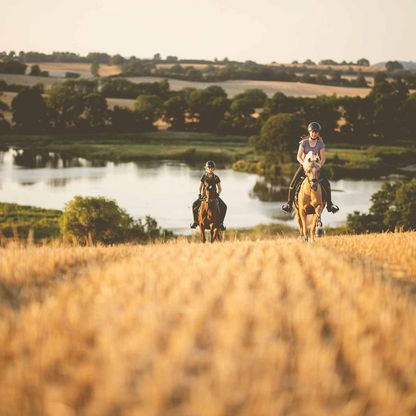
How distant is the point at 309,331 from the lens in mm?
5215

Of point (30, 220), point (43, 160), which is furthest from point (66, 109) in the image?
point (30, 220)

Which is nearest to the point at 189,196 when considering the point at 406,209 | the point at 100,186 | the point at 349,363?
the point at 100,186

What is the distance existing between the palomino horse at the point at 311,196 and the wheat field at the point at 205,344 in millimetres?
9095

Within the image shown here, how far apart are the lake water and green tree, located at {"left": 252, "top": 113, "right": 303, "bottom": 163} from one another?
420 inches

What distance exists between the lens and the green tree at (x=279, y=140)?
11138cm

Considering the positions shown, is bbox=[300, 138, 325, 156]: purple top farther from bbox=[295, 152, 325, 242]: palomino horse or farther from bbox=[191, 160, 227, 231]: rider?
bbox=[191, 160, 227, 231]: rider

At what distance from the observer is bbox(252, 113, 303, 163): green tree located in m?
111

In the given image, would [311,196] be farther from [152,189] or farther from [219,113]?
[219,113]

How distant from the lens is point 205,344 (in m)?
5.05

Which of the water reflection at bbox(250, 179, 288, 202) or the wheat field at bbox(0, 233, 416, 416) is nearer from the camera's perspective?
the wheat field at bbox(0, 233, 416, 416)

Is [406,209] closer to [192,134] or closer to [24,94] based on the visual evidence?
[192,134]

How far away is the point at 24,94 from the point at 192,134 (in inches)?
1519

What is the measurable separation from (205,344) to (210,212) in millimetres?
14448

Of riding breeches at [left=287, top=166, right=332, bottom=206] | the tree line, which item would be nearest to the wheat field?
riding breeches at [left=287, top=166, right=332, bottom=206]
